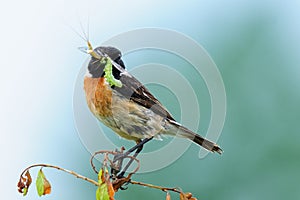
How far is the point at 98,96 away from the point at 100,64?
249 millimetres

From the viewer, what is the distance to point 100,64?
2.15m

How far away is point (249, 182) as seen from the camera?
6.88m

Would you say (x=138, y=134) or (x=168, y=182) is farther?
(x=168, y=182)

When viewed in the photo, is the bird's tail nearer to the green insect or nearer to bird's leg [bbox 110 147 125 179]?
the green insect

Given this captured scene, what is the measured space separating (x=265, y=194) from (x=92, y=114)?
480 centimetres

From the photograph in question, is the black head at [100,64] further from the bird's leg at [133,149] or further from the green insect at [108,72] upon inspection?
the bird's leg at [133,149]

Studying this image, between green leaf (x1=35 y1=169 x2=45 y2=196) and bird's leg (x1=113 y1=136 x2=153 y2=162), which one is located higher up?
bird's leg (x1=113 y1=136 x2=153 y2=162)

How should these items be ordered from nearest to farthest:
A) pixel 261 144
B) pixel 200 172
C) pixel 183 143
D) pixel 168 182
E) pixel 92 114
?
pixel 92 114
pixel 183 143
pixel 168 182
pixel 200 172
pixel 261 144

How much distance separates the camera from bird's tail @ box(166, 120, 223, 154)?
2.57 metres

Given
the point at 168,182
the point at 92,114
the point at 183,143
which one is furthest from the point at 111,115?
the point at 168,182

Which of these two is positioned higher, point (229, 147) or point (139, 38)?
point (229, 147)

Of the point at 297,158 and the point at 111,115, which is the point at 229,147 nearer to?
the point at 297,158

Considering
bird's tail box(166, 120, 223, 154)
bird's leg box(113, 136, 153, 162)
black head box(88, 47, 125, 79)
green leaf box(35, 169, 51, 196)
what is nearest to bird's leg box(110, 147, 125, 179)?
bird's leg box(113, 136, 153, 162)

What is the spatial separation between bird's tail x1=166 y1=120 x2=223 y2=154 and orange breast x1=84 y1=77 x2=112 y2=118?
0.29m
